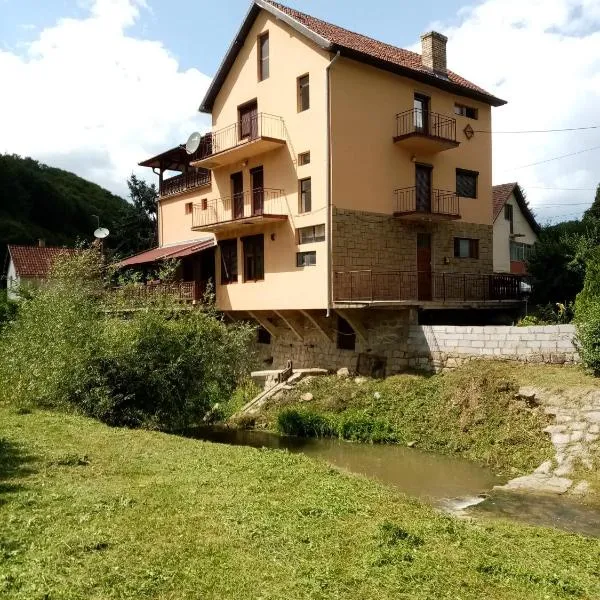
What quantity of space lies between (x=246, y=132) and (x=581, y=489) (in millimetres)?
18019

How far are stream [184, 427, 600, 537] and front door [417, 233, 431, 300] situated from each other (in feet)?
26.4

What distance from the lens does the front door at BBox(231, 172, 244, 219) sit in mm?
24219

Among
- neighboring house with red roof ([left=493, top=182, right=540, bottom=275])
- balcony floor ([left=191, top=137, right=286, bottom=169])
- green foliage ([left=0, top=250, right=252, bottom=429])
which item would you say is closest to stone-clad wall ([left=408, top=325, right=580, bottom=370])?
green foliage ([left=0, top=250, right=252, bottom=429])

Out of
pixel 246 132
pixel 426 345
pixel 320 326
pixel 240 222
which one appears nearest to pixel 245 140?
pixel 246 132

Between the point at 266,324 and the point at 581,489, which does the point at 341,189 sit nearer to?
the point at 266,324

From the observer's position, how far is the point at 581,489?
11.2 metres

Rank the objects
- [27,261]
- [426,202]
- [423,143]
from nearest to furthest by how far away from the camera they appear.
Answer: [423,143], [426,202], [27,261]

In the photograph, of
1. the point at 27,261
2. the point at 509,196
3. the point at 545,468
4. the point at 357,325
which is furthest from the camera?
the point at 27,261

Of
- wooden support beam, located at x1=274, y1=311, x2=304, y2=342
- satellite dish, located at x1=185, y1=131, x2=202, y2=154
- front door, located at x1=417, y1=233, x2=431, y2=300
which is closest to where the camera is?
front door, located at x1=417, y1=233, x2=431, y2=300

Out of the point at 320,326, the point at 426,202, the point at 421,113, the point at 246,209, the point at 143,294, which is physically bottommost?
the point at 320,326

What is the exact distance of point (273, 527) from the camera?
6.96m

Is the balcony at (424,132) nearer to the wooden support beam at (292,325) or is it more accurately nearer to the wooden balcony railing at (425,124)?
the wooden balcony railing at (425,124)

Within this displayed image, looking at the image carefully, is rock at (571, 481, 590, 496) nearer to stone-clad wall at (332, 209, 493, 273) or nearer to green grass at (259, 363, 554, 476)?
green grass at (259, 363, 554, 476)

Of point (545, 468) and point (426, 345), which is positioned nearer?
point (545, 468)
